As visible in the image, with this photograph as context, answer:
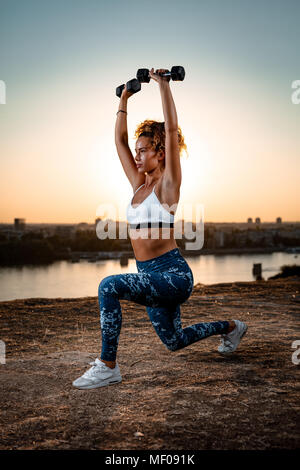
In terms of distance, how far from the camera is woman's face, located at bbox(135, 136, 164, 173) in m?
2.71

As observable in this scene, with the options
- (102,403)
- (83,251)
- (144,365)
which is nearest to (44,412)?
(102,403)

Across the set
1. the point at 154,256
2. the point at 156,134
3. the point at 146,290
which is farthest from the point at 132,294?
the point at 156,134

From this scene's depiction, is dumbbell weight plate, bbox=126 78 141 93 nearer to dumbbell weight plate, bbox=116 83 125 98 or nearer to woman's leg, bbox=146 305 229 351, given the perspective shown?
dumbbell weight plate, bbox=116 83 125 98

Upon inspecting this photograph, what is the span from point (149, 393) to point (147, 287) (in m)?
0.67

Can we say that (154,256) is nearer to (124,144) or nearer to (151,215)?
(151,215)

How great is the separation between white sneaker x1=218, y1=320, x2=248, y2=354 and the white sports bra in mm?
1288

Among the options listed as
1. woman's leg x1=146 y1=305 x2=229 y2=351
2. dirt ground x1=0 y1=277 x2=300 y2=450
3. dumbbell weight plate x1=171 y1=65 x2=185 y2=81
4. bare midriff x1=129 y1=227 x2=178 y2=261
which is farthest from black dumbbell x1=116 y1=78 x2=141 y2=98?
dirt ground x1=0 y1=277 x2=300 y2=450

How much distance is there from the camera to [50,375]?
2.94 metres

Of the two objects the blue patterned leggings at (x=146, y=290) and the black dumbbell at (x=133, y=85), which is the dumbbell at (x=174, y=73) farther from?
the blue patterned leggings at (x=146, y=290)

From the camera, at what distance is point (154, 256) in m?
2.59

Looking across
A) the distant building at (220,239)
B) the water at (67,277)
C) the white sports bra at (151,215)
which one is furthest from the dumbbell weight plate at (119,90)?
the distant building at (220,239)

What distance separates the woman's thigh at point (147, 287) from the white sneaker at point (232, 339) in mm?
1032
